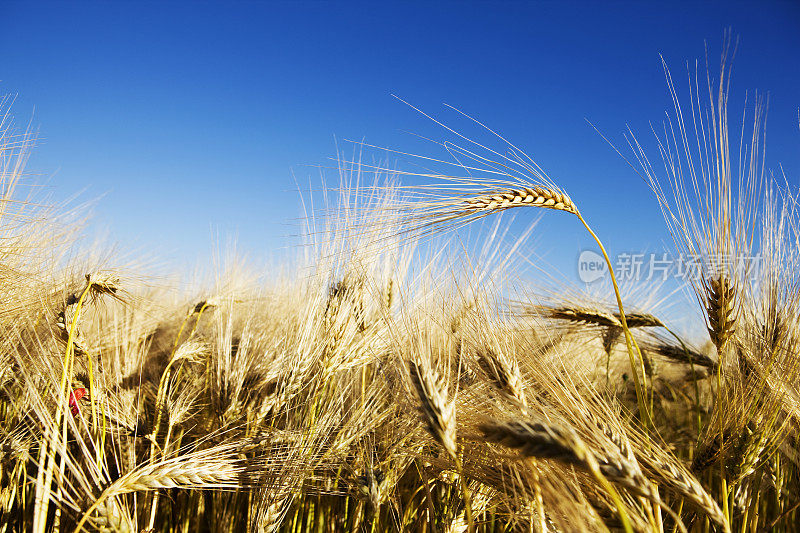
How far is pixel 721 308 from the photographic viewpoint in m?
1.27

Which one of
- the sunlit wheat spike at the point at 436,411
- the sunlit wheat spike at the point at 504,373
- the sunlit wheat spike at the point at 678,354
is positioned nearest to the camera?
the sunlit wheat spike at the point at 436,411

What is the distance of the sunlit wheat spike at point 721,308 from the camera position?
1.27 metres

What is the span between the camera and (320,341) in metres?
1.92

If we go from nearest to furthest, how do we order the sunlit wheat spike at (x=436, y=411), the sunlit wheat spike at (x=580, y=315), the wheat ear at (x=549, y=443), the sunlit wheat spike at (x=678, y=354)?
1. the wheat ear at (x=549, y=443)
2. the sunlit wheat spike at (x=436, y=411)
3. the sunlit wheat spike at (x=580, y=315)
4. the sunlit wheat spike at (x=678, y=354)

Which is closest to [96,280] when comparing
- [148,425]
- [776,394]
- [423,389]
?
[148,425]

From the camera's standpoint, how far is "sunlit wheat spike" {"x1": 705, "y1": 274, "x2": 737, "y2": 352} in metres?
1.27

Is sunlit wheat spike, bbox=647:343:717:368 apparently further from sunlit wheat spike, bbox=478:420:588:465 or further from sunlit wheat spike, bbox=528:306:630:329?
sunlit wheat spike, bbox=478:420:588:465

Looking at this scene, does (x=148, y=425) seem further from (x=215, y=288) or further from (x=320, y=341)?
(x=215, y=288)

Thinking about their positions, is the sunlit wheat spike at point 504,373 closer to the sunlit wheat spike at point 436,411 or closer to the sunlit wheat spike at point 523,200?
the sunlit wheat spike at point 436,411

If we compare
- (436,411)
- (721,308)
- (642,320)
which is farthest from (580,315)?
(436,411)

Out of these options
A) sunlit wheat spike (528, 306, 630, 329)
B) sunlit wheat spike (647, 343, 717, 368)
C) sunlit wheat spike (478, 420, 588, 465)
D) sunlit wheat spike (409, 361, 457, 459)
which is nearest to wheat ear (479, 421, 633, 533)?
sunlit wheat spike (478, 420, 588, 465)

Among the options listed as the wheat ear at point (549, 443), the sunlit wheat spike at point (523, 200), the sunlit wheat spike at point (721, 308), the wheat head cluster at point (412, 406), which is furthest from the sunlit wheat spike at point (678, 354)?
the wheat ear at point (549, 443)

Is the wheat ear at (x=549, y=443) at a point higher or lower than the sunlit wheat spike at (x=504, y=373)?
lower

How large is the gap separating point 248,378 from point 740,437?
1.71 m
